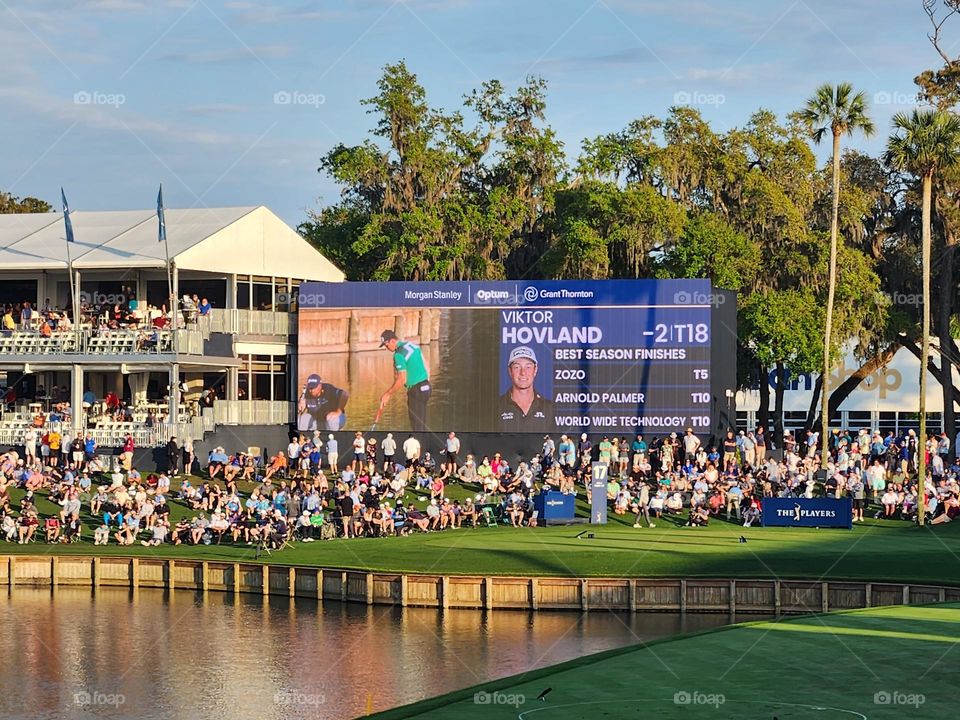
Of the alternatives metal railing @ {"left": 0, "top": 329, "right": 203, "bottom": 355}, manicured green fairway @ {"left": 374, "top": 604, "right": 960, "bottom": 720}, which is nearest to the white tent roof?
metal railing @ {"left": 0, "top": 329, "right": 203, "bottom": 355}

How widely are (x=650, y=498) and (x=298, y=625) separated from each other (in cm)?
1503

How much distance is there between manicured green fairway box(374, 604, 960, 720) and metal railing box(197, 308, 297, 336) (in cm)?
3165

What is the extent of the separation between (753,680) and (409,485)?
26.9 m

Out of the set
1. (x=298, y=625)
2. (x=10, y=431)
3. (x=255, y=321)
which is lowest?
(x=298, y=625)

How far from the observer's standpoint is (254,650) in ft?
99.2

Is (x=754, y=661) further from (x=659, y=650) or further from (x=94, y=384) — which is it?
(x=94, y=384)

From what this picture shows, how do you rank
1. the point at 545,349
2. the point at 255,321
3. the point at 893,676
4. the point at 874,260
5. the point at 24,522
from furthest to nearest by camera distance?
the point at 874,260, the point at 255,321, the point at 545,349, the point at 24,522, the point at 893,676

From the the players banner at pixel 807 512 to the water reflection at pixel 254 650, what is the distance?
922cm

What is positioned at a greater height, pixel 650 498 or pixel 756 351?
pixel 756 351

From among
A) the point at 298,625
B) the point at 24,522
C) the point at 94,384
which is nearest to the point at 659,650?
the point at 298,625

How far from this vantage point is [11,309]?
58.8 metres

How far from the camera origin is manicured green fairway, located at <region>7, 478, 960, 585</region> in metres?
35.7

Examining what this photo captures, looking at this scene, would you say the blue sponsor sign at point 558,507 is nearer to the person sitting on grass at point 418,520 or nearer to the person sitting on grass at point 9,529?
the person sitting on grass at point 418,520

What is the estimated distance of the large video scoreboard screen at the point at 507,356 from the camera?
49.7 meters
